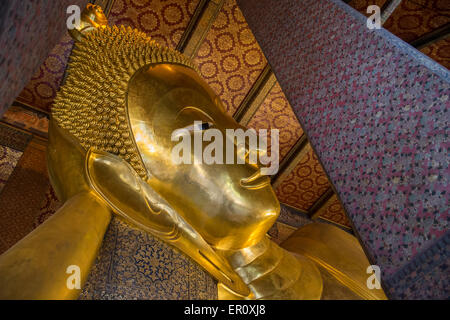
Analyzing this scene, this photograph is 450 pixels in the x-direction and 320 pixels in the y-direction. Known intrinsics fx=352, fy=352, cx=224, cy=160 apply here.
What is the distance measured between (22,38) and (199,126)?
3.34ft

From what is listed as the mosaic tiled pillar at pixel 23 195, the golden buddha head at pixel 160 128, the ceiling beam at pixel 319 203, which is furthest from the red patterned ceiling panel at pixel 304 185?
the mosaic tiled pillar at pixel 23 195

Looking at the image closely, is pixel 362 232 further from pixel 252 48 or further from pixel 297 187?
pixel 297 187

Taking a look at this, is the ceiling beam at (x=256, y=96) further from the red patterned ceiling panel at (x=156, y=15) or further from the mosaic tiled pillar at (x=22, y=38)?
the mosaic tiled pillar at (x=22, y=38)

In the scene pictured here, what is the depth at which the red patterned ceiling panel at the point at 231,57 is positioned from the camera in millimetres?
3053

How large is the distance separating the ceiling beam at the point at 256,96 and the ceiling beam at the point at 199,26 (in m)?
0.66

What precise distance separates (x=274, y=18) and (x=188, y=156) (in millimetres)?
857

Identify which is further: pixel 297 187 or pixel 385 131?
pixel 297 187

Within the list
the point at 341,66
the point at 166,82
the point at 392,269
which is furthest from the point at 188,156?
the point at 392,269

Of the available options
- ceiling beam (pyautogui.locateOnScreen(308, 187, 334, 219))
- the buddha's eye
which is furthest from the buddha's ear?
ceiling beam (pyautogui.locateOnScreen(308, 187, 334, 219))

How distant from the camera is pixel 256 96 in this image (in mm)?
3426

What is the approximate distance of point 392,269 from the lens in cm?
80

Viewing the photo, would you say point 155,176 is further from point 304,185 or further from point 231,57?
point 304,185

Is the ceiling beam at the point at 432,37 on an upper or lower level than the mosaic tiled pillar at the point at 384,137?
upper

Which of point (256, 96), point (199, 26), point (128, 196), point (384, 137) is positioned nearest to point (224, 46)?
point (199, 26)
